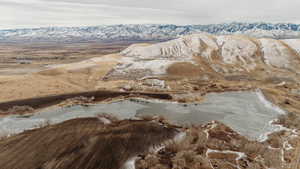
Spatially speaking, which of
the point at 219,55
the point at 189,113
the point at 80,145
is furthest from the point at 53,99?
the point at 219,55

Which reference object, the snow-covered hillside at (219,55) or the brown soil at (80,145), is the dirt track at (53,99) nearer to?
the brown soil at (80,145)

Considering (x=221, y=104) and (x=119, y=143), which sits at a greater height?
(x=119, y=143)

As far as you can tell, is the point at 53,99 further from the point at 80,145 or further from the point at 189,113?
the point at 189,113

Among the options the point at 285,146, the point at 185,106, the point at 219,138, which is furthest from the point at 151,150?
the point at 185,106

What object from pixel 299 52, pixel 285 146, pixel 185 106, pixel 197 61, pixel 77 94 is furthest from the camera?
pixel 299 52

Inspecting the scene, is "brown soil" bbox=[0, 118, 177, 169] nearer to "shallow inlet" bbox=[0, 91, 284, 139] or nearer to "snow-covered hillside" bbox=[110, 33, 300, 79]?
"shallow inlet" bbox=[0, 91, 284, 139]

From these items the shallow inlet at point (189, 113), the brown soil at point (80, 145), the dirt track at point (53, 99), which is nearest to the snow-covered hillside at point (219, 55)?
the dirt track at point (53, 99)

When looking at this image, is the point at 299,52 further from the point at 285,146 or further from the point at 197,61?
the point at 285,146

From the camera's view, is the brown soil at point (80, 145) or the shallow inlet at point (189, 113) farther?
the shallow inlet at point (189, 113)
